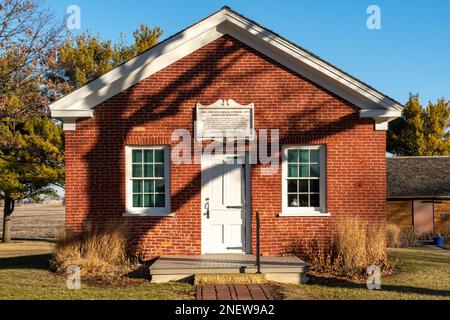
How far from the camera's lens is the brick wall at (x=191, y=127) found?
1120cm

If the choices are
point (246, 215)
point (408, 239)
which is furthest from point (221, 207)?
point (408, 239)

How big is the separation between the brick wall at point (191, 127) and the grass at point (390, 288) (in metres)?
1.59

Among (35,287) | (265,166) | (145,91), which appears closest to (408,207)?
(265,166)

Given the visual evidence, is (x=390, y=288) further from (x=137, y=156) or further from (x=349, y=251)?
(x=137, y=156)

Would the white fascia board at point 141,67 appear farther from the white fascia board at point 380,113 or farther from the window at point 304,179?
the white fascia board at point 380,113

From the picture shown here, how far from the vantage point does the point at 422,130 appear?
41.2 metres

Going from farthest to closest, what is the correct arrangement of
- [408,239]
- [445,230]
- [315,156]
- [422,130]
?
[422,130] < [445,230] < [408,239] < [315,156]

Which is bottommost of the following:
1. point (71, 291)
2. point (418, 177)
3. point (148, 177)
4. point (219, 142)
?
point (71, 291)

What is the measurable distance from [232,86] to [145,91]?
→ 205 centimetres

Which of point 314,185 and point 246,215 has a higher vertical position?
point 314,185

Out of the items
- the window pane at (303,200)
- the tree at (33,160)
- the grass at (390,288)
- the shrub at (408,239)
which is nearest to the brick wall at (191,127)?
the window pane at (303,200)

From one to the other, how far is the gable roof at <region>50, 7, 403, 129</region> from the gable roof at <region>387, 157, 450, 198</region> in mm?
19078

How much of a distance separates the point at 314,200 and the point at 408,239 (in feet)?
54.8

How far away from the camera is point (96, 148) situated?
11250mm
